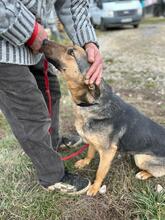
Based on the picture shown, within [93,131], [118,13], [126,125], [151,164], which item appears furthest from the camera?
[118,13]

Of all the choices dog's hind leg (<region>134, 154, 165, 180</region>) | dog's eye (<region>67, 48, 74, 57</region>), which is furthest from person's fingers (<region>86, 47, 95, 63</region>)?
dog's hind leg (<region>134, 154, 165, 180</region>)

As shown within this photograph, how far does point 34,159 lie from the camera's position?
10.9ft

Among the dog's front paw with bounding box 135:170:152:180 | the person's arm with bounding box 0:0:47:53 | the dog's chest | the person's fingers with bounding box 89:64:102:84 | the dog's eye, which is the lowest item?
the dog's front paw with bounding box 135:170:152:180

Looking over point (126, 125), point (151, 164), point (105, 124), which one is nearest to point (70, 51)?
point (105, 124)

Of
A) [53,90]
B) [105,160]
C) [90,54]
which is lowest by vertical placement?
[105,160]

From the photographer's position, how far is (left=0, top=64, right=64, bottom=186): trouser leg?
292 cm

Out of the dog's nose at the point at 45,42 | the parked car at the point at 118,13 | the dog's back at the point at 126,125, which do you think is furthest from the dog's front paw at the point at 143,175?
the parked car at the point at 118,13

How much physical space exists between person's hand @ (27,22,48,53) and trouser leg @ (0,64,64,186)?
0.61 feet

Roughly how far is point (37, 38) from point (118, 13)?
18.1 m

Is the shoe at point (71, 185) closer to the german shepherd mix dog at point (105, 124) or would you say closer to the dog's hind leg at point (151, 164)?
the german shepherd mix dog at point (105, 124)

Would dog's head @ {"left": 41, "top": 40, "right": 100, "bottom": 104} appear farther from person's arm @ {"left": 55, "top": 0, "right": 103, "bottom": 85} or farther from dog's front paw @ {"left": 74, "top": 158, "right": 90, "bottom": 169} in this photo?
dog's front paw @ {"left": 74, "top": 158, "right": 90, "bottom": 169}

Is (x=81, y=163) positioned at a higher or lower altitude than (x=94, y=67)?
lower

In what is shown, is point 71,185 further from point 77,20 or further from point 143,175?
point 77,20

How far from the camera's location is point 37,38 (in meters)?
2.90
